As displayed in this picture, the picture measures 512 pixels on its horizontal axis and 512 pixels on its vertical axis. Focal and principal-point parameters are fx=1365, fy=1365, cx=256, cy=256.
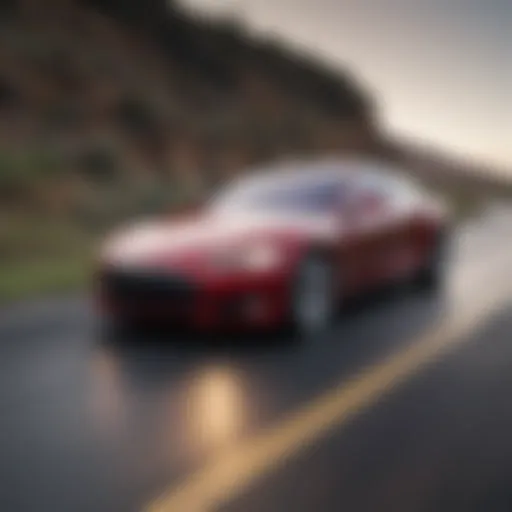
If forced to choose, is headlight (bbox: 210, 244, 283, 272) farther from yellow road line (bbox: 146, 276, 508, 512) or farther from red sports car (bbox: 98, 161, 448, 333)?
yellow road line (bbox: 146, 276, 508, 512)

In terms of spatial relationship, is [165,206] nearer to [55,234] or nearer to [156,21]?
[55,234]

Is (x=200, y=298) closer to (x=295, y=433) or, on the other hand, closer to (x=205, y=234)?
(x=205, y=234)

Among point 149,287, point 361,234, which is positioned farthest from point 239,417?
point 361,234

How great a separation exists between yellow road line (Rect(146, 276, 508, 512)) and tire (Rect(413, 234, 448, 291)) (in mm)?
3391

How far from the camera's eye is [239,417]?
7551mm

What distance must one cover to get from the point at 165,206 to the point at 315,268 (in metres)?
19.6

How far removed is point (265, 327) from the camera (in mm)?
10664

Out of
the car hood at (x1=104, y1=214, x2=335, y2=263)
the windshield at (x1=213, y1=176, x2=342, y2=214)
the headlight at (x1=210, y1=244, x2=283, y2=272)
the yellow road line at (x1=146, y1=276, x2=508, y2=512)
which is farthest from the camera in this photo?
the windshield at (x1=213, y1=176, x2=342, y2=214)

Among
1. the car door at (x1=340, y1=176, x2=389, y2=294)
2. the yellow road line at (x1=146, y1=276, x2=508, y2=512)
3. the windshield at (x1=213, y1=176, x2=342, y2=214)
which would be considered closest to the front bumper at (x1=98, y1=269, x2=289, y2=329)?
the yellow road line at (x1=146, y1=276, x2=508, y2=512)

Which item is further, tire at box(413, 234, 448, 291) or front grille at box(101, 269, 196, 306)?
tire at box(413, 234, 448, 291)

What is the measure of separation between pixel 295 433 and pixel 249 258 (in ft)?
11.7

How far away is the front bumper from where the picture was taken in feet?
33.8

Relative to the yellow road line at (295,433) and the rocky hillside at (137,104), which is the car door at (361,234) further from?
the rocky hillside at (137,104)

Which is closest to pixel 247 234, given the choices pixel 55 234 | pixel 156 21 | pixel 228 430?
pixel 228 430
